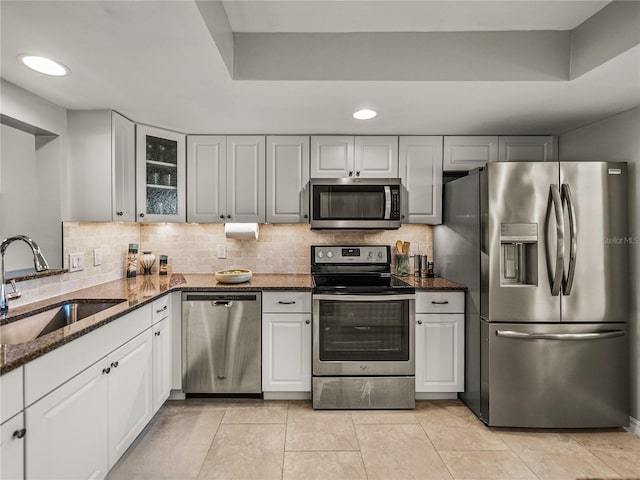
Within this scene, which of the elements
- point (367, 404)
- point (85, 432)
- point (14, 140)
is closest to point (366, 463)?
point (367, 404)

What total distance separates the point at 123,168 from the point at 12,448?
6.31 feet

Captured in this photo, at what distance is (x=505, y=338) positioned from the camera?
7.84 feet

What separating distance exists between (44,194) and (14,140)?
361 millimetres

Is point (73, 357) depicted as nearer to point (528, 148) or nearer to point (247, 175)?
point (247, 175)

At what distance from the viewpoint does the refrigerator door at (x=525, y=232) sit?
2.35 m

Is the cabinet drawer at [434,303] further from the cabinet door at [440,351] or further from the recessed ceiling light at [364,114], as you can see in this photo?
the recessed ceiling light at [364,114]

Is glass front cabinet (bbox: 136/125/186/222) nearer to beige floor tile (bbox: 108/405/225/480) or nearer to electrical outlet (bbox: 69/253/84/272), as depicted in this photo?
electrical outlet (bbox: 69/253/84/272)

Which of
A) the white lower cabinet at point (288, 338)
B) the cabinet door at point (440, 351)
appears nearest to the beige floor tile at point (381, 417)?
the cabinet door at point (440, 351)

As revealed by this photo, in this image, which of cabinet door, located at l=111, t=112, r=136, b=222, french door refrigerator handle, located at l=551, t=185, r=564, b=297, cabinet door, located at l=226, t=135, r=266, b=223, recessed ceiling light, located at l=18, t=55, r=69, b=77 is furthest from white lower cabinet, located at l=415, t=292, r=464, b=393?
recessed ceiling light, located at l=18, t=55, r=69, b=77

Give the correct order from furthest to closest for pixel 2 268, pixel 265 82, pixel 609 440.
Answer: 1. pixel 609 440
2. pixel 265 82
3. pixel 2 268

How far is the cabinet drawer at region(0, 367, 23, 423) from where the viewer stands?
1140 millimetres

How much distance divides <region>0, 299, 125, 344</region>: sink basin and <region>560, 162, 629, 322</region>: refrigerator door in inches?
112

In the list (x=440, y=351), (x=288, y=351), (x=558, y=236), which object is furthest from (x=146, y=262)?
(x=558, y=236)

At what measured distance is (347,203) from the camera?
2.99 metres
